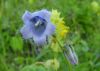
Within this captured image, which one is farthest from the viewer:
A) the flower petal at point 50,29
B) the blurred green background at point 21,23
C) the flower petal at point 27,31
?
the blurred green background at point 21,23

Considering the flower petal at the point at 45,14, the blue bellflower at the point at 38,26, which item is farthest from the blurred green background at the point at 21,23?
the flower petal at the point at 45,14

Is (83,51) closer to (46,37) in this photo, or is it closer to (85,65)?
(85,65)

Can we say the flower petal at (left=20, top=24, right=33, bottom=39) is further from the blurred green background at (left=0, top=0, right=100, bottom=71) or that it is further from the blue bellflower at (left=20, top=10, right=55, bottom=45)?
the blurred green background at (left=0, top=0, right=100, bottom=71)

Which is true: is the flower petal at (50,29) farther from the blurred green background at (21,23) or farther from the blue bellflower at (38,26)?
the blurred green background at (21,23)

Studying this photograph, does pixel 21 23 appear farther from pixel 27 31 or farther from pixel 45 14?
pixel 45 14

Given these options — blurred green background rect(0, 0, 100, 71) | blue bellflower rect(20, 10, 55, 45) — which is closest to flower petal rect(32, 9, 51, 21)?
blue bellflower rect(20, 10, 55, 45)

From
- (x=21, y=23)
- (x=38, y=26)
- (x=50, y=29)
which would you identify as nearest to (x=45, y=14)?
(x=50, y=29)

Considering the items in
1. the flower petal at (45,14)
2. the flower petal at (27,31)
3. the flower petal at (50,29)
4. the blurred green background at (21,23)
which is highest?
the blurred green background at (21,23)
